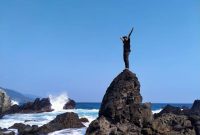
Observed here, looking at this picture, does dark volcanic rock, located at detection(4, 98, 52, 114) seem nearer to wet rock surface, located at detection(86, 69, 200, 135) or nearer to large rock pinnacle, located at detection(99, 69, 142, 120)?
large rock pinnacle, located at detection(99, 69, 142, 120)

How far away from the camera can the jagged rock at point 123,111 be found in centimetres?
2125

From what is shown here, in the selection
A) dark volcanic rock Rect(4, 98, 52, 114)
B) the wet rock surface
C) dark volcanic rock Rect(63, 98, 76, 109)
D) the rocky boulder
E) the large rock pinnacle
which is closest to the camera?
the wet rock surface

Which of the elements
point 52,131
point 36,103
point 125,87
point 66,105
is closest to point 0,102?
point 36,103

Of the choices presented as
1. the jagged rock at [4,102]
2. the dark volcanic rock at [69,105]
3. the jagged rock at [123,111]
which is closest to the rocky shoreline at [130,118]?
the jagged rock at [123,111]

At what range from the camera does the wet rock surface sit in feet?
69.3

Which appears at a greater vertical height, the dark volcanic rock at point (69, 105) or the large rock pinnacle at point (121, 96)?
the dark volcanic rock at point (69, 105)

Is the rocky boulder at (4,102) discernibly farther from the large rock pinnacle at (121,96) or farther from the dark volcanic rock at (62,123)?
the large rock pinnacle at (121,96)

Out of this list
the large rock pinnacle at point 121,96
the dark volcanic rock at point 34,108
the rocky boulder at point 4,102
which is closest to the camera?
Result: the large rock pinnacle at point 121,96

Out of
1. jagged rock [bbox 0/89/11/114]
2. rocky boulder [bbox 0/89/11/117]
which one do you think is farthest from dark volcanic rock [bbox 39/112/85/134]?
jagged rock [bbox 0/89/11/114]

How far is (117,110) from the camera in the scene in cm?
2250

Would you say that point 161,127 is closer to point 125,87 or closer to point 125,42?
point 125,87

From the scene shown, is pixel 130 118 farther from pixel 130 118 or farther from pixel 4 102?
pixel 4 102

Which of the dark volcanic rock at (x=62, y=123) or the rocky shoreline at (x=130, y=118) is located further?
the dark volcanic rock at (x=62, y=123)

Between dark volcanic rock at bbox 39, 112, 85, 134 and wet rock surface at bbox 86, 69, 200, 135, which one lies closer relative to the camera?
wet rock surface at bbox 86, 69, 200, 135
